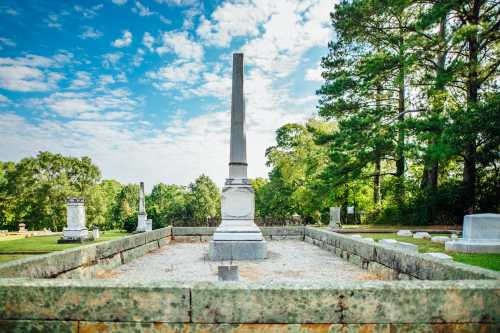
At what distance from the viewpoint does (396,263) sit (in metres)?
5.05

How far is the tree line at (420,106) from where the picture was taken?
1590 cm

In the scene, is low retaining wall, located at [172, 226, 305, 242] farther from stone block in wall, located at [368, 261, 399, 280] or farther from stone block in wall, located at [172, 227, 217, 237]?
stone block in wall, located at [368, 261, 399, 280]

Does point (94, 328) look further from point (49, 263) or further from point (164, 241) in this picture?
point (164, 241)

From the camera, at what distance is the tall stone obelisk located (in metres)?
8.56

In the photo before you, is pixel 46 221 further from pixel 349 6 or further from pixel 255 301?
pixel 255 301

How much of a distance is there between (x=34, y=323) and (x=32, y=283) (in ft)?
1.00

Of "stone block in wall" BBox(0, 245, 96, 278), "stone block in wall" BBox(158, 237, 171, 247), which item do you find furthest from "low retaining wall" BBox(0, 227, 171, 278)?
"stone block in wall" BBox(158, 237, 171, 247)

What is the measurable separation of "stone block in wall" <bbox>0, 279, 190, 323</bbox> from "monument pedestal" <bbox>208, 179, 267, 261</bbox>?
5675 millimetres

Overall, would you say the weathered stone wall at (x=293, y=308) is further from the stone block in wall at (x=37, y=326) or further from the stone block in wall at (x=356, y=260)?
the stone block in wall at (x=356, y=260)

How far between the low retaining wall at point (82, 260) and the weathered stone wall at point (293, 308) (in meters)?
1.77

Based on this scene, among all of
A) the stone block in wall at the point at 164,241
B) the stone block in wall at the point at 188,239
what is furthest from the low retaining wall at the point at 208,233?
the stone block in wall at the point at 164,241

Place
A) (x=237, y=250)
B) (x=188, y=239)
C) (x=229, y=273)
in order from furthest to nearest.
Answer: (x=188, y=239), (x=237, y=250), (x=229, y=273)

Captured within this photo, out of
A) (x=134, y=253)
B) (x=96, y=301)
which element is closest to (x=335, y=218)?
(x=134, y=253)

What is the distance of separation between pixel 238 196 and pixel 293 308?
260 inches
